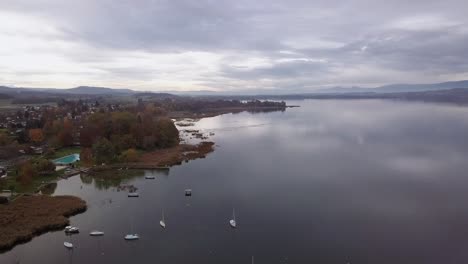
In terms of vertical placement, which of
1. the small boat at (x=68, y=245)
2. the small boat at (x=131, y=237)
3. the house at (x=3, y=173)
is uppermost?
the house at (x=3, y=173)

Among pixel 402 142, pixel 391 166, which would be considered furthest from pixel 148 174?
pixel 402 142

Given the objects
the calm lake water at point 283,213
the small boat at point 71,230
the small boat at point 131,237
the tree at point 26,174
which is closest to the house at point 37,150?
the tree at point 26,174

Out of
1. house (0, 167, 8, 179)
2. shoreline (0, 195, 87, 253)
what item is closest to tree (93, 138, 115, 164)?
house (0, 167, 8, 179)

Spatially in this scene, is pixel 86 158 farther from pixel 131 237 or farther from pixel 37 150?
pixel 131 237

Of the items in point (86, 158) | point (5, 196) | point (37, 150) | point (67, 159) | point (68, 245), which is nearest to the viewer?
point (68, 245)

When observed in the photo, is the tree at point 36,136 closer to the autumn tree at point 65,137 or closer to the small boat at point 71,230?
the autumn tree at point 65,137

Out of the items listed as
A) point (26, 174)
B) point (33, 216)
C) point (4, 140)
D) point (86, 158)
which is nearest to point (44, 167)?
point (26, 174)
